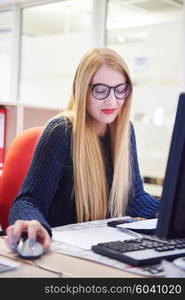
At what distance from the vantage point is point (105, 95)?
1475 millimetres

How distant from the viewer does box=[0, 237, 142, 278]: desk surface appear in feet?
2.96

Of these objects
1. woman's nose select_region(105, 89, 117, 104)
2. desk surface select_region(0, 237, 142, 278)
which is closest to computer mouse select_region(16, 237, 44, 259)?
desk surface select_region(0, 237, 142, 278)

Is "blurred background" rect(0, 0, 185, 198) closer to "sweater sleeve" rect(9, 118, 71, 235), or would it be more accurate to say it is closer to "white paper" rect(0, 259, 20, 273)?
"sweater sleeve" rect(9, 118, 71, 235)

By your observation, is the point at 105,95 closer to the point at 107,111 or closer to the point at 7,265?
the point at 107,111

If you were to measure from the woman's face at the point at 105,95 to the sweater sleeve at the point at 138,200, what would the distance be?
272mm

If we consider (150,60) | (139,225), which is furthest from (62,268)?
(150,60)

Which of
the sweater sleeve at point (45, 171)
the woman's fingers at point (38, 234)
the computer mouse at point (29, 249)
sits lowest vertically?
the computer mouse at point (29, 249)

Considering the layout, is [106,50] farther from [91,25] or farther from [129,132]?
[91,25]

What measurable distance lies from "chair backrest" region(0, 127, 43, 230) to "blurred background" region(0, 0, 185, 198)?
3.62 ft

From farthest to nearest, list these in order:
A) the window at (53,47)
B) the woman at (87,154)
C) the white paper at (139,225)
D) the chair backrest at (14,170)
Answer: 1. the window at (53,47)
2. the chair backrest at (14,170)
3. the woman at (87,154)
4. the white paper at (139,225)

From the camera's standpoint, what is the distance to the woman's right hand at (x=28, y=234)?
103cm

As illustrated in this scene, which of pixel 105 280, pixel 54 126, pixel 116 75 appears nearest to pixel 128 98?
pixel 116 75

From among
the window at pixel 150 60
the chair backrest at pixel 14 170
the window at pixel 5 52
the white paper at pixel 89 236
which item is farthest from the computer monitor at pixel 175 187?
the window at pixel 5 52

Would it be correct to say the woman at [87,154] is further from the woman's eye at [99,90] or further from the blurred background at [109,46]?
the blurred background at [109,46]
